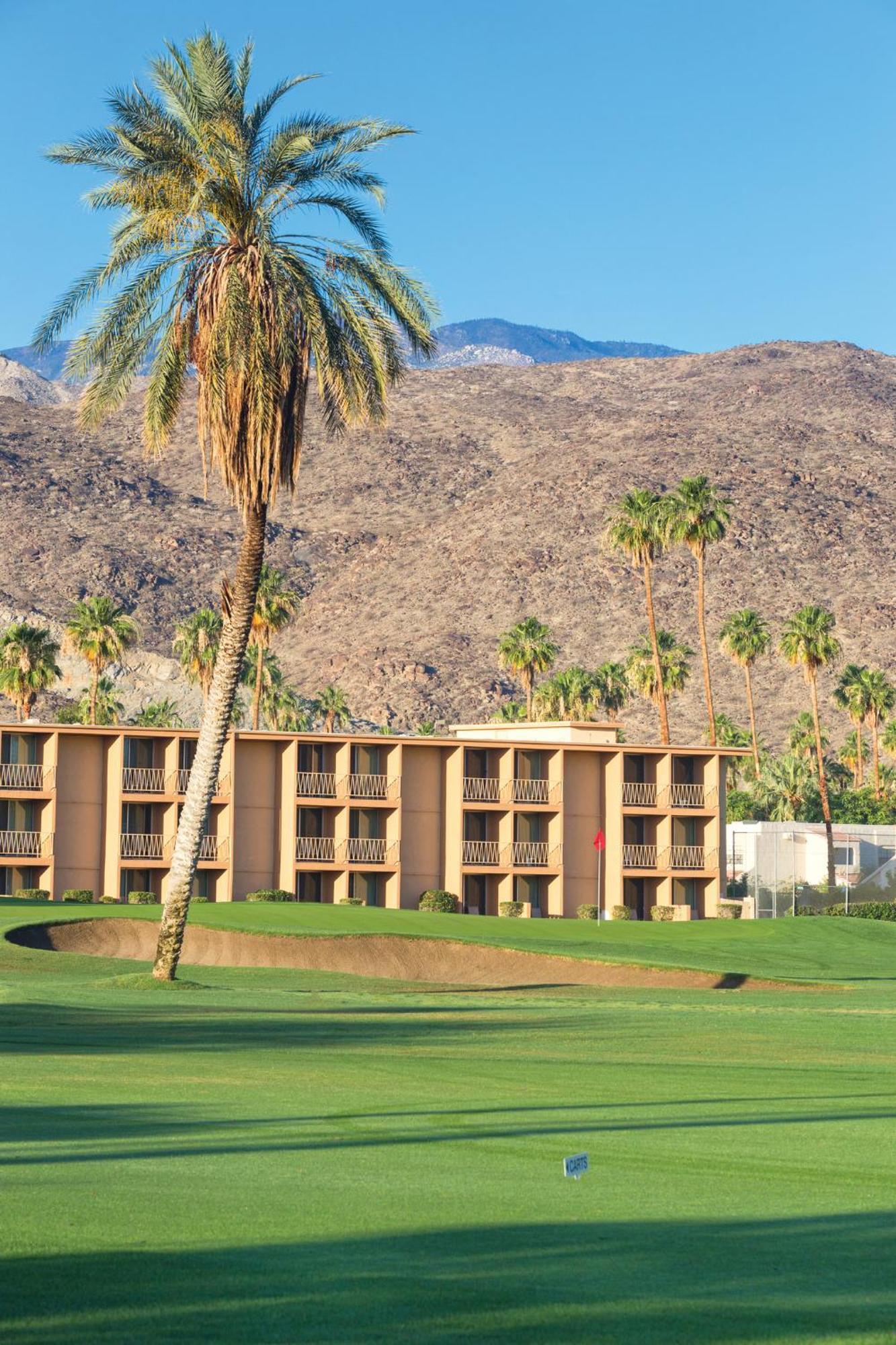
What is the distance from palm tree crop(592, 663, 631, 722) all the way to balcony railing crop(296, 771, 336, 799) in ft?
171

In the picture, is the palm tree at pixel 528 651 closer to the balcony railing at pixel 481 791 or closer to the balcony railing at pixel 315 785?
the balcony railing at pixel 481 791

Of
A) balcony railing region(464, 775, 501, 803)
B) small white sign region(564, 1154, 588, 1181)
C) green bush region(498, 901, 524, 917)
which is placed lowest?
green bush region(498, 901, 524, 917)

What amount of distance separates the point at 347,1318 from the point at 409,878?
2776 inches

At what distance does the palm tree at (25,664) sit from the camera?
9769 cm

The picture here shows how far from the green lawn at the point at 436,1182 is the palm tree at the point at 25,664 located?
73.4 metres

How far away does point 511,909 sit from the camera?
75688 mm

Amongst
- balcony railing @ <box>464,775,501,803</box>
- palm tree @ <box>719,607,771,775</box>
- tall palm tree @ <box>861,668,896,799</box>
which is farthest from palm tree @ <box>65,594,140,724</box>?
tall palm tree @ <box>861,668,896,799</box>

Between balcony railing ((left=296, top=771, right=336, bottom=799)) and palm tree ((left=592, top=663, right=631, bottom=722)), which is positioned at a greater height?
palm tree ((left=592, top=663, right=631, bottom=722))

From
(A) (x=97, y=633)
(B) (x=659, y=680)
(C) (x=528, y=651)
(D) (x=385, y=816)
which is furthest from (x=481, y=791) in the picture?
(C) (x=528, y=651)

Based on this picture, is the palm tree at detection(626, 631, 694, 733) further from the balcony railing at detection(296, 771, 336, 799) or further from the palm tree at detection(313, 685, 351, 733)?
the balcony railing at detection(296, 771, 336, 799)

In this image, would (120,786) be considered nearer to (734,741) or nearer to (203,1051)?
(203,1051)

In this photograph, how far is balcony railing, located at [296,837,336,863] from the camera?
76.2 metres

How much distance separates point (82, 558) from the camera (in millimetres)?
187625

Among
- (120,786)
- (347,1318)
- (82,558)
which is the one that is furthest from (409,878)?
(82,558)
